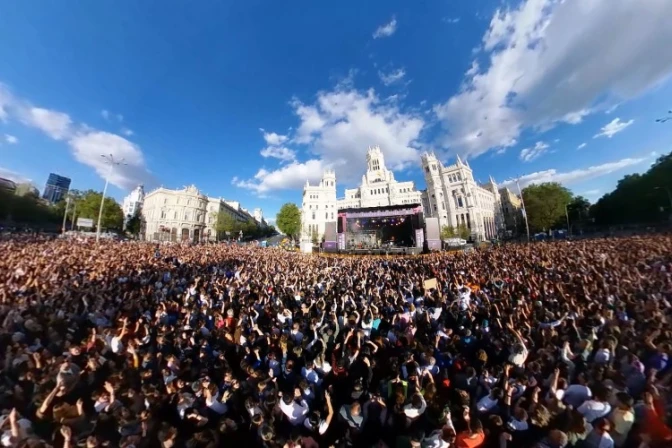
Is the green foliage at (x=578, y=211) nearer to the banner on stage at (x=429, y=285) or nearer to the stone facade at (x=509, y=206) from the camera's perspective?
the stone facade at (x=509, y=206)

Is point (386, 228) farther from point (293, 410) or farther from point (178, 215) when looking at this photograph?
point (178, 215)

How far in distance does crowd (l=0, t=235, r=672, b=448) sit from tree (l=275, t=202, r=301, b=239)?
5718 centimetres

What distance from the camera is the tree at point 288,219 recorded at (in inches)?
2591

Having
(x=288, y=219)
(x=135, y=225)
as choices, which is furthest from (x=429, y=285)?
(x=135, y=225)

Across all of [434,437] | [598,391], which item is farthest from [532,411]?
[434,437]

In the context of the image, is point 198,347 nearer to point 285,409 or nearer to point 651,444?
point 285,409

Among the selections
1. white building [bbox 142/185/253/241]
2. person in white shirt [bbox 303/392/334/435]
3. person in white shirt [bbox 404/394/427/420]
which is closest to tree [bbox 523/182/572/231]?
person in white shirt [bbox 404/394/427/420]

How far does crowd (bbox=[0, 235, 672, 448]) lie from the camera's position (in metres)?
3.19

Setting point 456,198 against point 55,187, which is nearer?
point 456,198

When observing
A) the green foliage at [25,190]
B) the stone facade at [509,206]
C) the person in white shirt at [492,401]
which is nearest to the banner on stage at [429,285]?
the person in white shirt at [492,401]

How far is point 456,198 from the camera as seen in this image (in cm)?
7675

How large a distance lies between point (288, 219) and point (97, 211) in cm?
4274

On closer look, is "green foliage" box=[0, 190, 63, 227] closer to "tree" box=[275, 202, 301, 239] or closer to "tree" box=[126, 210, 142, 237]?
"tree" box=[126, 210, 142, 237]

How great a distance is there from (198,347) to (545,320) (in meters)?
8.02
